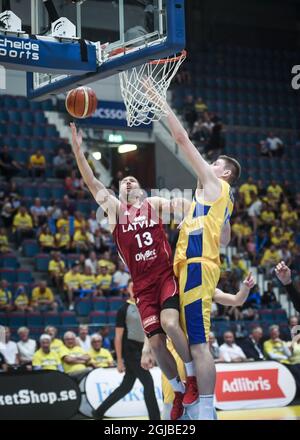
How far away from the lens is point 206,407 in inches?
254

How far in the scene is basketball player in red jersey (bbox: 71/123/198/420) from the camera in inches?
260

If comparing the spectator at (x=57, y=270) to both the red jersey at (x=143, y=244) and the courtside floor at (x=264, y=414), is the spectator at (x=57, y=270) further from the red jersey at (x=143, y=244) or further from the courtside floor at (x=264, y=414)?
the red jersey at (x=143, y=244)

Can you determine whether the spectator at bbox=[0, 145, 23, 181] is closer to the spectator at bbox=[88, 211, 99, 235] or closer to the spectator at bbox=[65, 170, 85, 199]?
the spectator at bbox=[65, 170, 85, 199]

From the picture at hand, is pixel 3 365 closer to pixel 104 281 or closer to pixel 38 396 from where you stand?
pixel 38 396

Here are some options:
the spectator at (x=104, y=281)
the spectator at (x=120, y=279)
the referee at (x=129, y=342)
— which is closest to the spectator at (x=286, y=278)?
the referee at (x=129, y=342)

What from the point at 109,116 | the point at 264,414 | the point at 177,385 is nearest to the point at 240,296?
the point at 177,385

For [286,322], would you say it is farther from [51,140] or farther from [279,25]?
[279,25]

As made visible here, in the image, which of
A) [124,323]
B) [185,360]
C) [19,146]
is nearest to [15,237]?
[19,146]

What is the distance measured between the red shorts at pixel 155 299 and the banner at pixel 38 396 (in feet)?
17.4

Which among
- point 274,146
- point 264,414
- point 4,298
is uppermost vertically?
point 274,146

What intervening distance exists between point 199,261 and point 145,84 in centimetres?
185

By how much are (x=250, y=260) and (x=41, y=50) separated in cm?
1339

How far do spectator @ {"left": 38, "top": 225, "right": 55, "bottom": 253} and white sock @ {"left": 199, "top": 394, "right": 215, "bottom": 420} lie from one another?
1190 centimetres

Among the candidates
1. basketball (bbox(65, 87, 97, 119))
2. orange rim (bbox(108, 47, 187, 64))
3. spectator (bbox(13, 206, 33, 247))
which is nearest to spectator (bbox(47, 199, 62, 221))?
spectator (bbox(13, 206, 33, 247))
